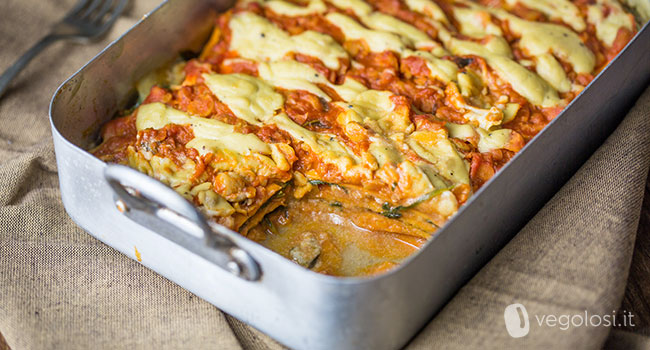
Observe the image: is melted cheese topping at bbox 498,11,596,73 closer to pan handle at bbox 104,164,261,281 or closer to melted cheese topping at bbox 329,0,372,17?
Answer: melted cheese topping at bbox 329,0,372,17

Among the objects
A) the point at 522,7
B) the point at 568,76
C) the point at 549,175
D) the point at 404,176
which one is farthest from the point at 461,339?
the point at 522,7

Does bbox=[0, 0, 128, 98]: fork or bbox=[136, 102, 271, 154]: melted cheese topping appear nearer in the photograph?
bbox=[136, 102, 271, 154]: melted cheese topping

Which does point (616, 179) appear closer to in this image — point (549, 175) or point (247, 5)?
point (549, 175)

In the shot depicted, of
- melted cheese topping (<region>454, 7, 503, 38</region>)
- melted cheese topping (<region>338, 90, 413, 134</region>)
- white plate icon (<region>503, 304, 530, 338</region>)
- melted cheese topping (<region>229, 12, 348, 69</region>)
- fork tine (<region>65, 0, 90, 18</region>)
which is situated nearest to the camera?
white plate icon (<region>503, 304, 530, 338</region>)

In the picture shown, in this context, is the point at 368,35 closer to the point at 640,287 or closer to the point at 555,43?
the point at 555,43

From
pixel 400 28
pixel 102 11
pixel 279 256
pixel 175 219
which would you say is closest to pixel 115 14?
pixel 102 11

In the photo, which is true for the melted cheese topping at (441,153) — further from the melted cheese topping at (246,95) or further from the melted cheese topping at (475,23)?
the melted cheese topping at (475,23)

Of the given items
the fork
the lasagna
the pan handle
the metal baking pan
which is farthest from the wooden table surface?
the fork

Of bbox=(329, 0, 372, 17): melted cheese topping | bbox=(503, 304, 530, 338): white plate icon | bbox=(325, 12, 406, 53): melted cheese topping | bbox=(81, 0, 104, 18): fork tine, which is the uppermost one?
bbox=(329, 0, 372, 17): melted cheese topping
